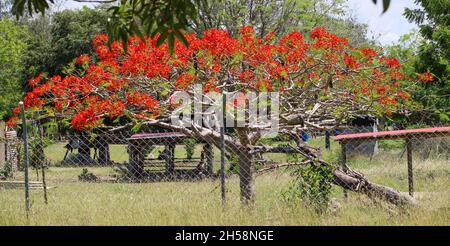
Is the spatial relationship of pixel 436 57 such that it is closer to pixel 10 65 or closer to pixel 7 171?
pixel 7 171

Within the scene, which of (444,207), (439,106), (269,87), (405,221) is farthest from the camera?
(439,106)

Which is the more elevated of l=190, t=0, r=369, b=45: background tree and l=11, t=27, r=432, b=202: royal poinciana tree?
l=190, t=0, r=369, b=45: background tree

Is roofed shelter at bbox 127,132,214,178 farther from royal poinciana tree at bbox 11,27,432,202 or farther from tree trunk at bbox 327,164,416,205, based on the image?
tree trunk at bbox 327,164,416,205

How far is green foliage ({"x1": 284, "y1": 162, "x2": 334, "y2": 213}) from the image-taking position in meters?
6.55

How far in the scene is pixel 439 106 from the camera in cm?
1572

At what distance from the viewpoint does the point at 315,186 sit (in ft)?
21.9

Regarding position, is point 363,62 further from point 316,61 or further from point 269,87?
point 269,87

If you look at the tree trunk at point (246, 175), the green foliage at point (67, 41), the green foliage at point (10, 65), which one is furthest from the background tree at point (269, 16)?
the tree trunk at point (246, 175)

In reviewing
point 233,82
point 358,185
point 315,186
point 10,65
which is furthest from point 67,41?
point 315,186

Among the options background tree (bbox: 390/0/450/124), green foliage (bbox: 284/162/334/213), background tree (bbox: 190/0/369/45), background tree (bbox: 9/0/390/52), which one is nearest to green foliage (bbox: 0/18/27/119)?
background tree (bbox: 190/0/369/45)

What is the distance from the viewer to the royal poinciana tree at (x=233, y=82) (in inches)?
335

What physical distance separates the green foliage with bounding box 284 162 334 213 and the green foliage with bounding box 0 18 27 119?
23144 millimetres

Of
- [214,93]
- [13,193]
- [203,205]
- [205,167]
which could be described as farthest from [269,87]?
[205,167]
